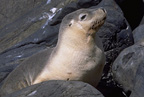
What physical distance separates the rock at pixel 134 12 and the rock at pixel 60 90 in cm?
483

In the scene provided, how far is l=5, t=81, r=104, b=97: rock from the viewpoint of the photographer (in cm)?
476

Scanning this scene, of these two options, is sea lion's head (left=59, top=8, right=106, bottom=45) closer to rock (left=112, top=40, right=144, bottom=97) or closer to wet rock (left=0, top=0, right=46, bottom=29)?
rock (left=112, top=40, right=144, bottom=97)

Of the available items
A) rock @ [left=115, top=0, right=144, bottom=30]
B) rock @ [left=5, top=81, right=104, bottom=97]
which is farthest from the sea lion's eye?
rock @ [left=115, top=0, right=144, bottom=30]

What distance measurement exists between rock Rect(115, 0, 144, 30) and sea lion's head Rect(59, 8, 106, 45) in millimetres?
3678

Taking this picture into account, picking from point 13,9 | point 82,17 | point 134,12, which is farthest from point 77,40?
point 13,9

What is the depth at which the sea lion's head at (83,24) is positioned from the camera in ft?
19.0

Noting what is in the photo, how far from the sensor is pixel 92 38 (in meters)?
5.80

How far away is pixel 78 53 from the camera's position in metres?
5.70

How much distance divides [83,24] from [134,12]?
4.01 m

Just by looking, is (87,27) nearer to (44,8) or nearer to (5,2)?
(44,8)

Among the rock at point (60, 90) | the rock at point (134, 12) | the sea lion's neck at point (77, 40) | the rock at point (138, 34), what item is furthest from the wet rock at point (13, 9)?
the rock at point (60, 90)

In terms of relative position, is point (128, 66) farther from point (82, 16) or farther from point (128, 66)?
point (82, 16)

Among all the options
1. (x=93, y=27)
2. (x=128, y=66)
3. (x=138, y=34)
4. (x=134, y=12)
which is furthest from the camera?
(x=134, y=12)

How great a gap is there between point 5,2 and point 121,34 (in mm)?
5198
